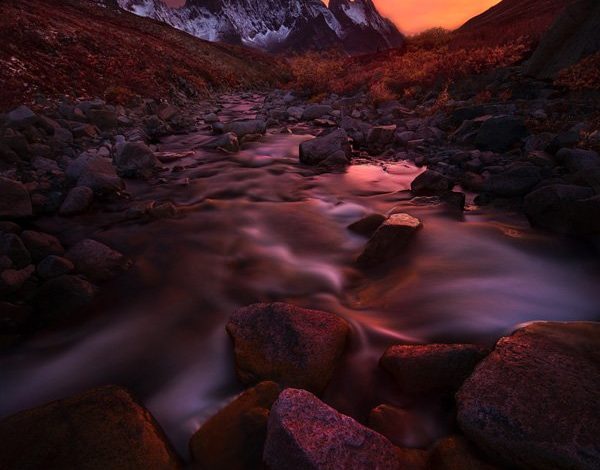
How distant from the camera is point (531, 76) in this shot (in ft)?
31.1

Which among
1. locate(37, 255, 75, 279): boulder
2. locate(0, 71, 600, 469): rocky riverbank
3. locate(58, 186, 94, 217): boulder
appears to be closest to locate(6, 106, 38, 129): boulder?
locate(0, 71, 600, 469): rocky riverbank

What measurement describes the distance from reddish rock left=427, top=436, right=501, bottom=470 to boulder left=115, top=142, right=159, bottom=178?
6867 mm

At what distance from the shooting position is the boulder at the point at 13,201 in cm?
465

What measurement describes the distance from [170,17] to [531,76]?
712 ft

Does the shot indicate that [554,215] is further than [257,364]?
Yes

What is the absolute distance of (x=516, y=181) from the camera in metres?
5.20

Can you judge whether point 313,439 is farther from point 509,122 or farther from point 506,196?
point 509,122

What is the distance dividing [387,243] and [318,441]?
2835mm

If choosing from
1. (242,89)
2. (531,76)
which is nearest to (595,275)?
(531,76)

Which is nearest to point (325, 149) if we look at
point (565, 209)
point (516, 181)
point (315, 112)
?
point (516, 181)

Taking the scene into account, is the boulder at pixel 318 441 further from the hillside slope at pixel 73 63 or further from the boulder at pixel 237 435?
the hillside slope at pixel 73 63

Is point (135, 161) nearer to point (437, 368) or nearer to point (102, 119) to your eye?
point (102, 119)

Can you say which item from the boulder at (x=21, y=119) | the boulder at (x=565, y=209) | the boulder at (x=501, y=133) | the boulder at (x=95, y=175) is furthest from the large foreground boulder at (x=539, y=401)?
the boulder at (x=21, y=119)

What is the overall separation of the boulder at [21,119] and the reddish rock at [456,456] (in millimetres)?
9022
